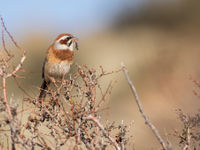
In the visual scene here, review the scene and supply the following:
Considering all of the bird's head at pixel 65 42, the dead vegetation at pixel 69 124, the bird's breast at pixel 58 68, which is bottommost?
the dead vegetation at pixel 69 124

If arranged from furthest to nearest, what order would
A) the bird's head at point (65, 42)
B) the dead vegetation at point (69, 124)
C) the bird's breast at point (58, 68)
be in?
the bird's breast at point (58, 68), the bird's head at point (65, 42), the dead vegetation at point (69, 124)

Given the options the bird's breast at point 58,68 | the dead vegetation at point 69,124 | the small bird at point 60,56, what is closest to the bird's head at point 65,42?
the small bird at point 60,56

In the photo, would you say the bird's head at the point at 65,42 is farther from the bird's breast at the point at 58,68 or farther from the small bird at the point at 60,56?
the bird's breast at the point at 58,68

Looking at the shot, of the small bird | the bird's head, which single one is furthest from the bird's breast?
the bird's head

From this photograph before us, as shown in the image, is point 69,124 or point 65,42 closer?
point 69,124

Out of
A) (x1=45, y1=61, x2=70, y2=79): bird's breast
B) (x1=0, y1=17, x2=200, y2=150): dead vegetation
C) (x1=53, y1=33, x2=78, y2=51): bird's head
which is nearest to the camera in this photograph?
(x1=0, y1=17, x2=200, y2=150): dead vegetation

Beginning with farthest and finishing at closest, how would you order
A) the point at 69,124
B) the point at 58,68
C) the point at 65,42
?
the point at 58,68 → the point at 65,42 → the point at 69,124

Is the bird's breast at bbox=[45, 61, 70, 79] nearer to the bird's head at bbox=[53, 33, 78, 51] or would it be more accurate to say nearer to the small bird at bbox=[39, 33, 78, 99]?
the small bird at bbox=[39, 33, 78, 99]

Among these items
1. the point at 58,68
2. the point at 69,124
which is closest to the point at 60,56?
the point at 58,68

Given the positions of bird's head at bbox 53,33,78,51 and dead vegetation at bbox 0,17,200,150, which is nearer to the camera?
dead vegetation at bbox 0,17,200,150

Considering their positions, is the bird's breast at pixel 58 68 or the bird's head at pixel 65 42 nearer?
the bird's head at pixel 65 42

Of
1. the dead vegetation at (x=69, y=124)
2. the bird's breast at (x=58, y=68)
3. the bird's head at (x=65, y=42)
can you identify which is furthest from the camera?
the bird's breast at (x=58, y=68)

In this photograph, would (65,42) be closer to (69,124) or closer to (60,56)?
(60,56)

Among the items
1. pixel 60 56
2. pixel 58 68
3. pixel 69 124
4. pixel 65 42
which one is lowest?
pixel 69 124
